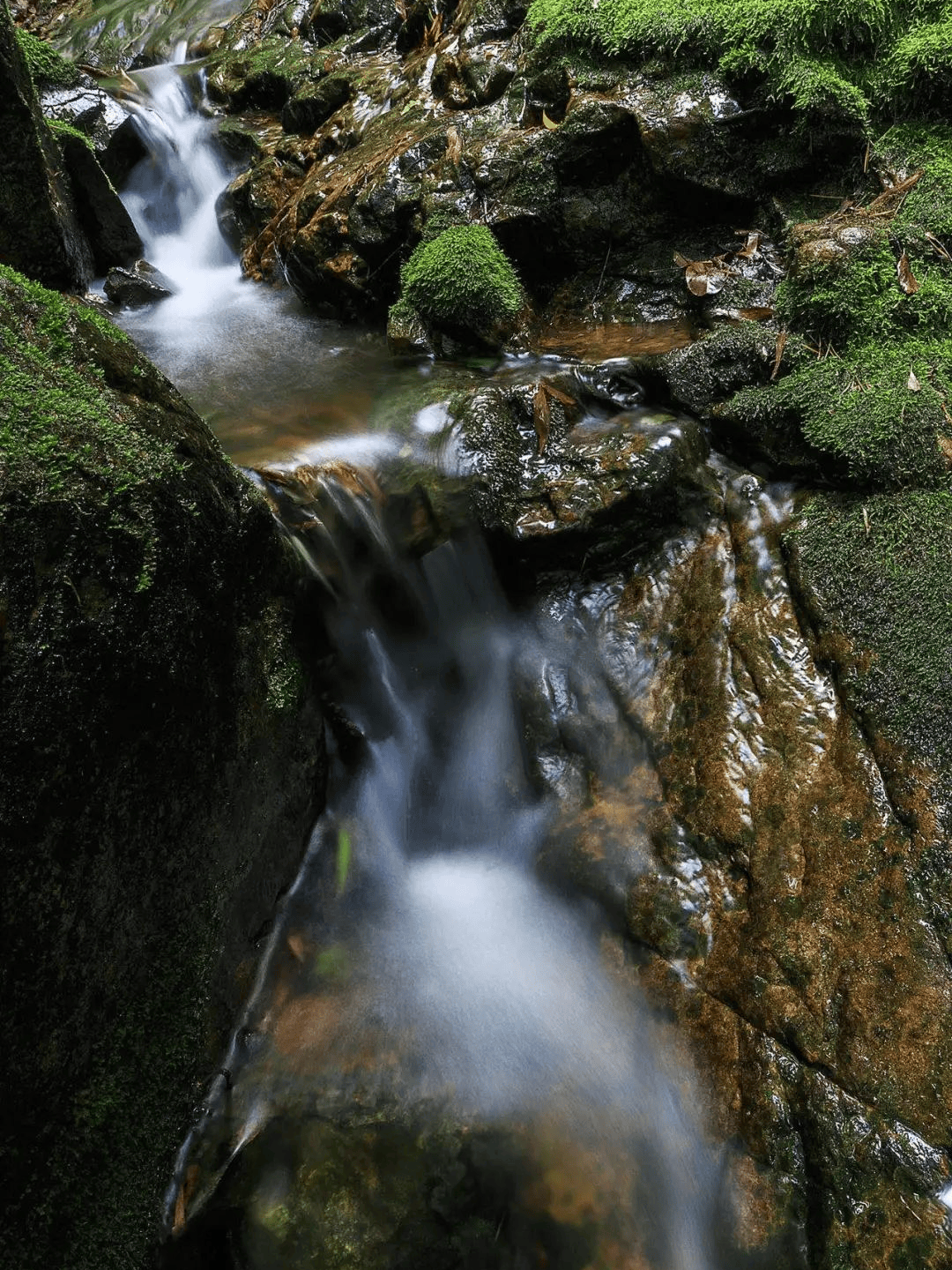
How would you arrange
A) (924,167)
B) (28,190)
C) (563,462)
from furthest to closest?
(28,190)
(924,167)
(563,462)

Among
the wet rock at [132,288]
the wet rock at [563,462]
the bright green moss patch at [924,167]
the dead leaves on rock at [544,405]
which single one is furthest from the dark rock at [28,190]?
the bright green moss patch at [924,167]

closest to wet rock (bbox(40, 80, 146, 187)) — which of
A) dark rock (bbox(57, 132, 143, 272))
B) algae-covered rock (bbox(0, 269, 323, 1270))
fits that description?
dark rock (bbox(57, 132, 143, 272))

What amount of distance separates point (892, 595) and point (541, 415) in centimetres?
192

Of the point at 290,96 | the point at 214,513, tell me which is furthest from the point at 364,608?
the point at 290,96

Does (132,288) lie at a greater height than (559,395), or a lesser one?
greater

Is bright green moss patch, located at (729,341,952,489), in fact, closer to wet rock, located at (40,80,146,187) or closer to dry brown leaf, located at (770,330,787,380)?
dry brown leaf, located at (770,330,787,380)

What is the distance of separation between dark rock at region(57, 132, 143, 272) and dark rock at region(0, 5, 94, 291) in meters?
0.29

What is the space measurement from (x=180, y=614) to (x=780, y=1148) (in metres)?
2.47

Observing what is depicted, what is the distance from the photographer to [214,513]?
254 centimetres

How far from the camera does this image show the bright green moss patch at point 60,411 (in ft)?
5.96

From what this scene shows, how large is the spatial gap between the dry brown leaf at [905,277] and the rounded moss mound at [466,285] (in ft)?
7.33

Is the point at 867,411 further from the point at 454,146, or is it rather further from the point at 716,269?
the point at 454,146

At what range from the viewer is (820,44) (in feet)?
14.6

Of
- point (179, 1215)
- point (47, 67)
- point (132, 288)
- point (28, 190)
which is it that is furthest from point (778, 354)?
point (47, 67)
